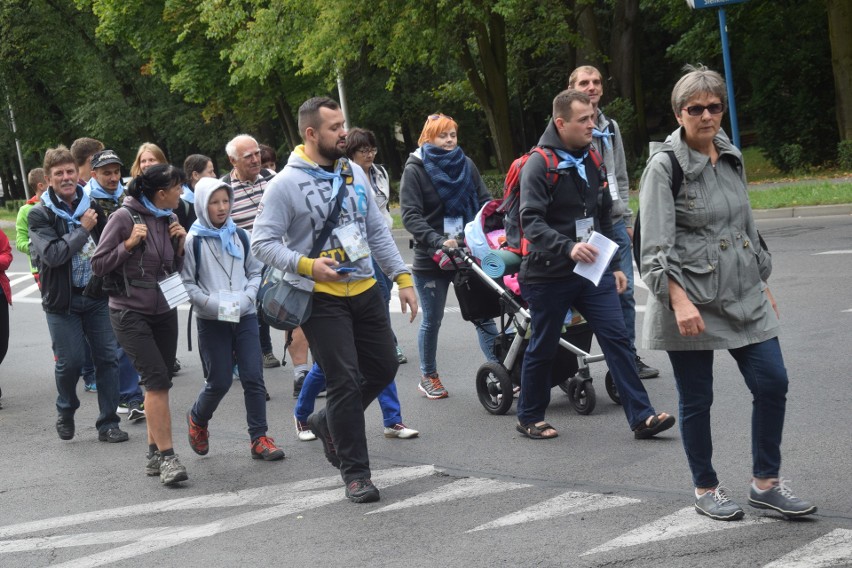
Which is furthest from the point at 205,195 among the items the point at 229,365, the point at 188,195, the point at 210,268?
the point at 188,195

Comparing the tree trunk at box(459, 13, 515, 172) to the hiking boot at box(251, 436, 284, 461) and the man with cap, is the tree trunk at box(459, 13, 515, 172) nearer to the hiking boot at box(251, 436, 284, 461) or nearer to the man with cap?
the man with cap

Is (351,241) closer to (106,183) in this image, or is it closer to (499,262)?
(499,262)

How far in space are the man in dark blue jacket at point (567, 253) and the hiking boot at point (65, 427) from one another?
343cm

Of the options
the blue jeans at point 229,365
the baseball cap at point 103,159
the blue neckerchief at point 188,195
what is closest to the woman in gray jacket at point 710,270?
the blue jeans at point 229,365

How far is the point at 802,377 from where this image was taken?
793cm

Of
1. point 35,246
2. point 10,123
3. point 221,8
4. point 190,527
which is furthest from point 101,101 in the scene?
point 190,527

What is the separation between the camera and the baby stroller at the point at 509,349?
7.57 m

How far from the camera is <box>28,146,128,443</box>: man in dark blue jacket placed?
8.12 metres

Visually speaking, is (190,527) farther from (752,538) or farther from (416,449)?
(752,538)

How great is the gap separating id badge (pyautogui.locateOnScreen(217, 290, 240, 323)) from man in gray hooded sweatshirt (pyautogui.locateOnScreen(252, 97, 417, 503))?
1.00 metres

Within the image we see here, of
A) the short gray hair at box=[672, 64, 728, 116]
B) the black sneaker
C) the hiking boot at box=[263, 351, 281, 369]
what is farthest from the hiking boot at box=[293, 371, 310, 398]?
the short gray hair at box=[672, 64, 728, 116]

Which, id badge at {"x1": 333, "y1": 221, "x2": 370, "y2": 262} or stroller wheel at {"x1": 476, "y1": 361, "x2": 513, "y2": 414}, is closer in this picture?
id badge at {"x1": 333, "y1": 221, "x2": 370, "y2": 262}

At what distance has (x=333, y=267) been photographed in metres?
5.93

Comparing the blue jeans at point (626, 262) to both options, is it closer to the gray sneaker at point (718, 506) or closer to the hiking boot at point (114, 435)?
the gray sneaker at point (718, 506)
